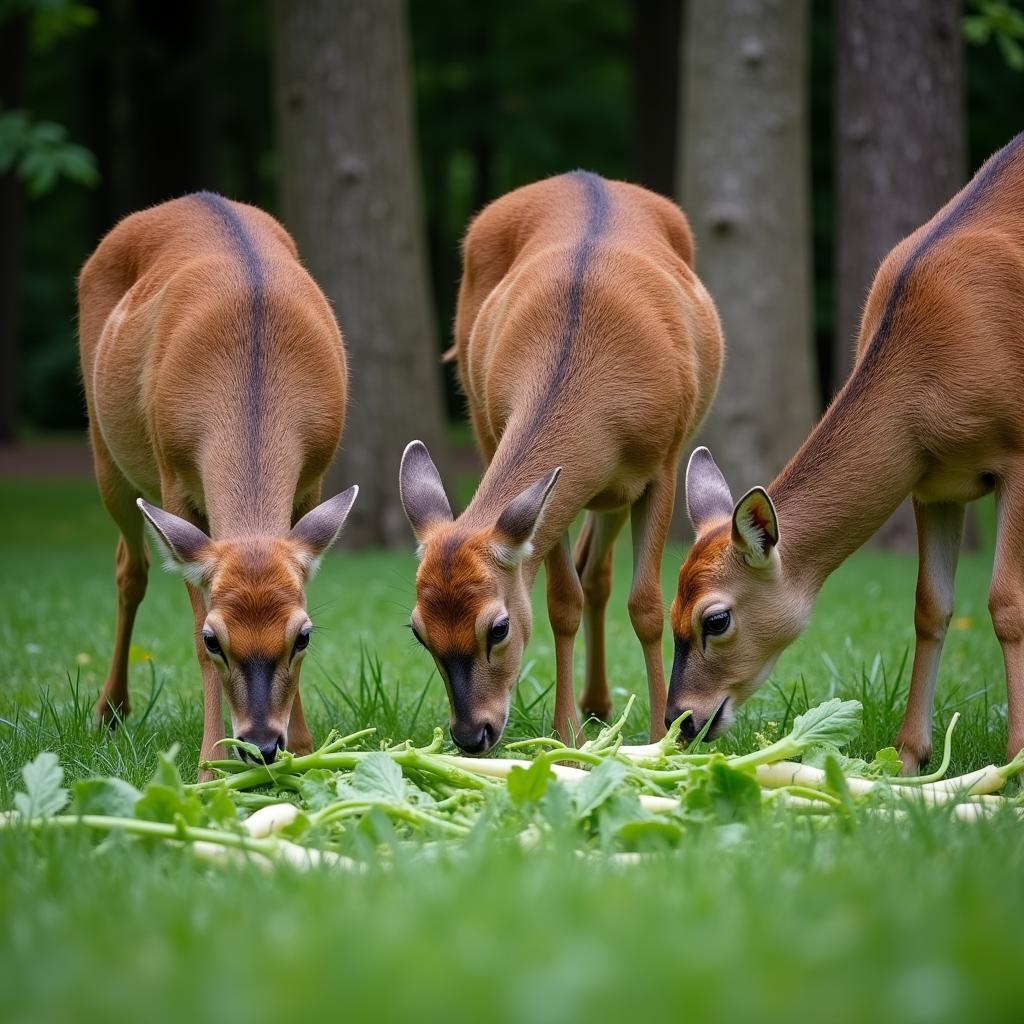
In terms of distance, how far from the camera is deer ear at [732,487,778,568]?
511cm

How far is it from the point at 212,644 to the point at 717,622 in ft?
5.88

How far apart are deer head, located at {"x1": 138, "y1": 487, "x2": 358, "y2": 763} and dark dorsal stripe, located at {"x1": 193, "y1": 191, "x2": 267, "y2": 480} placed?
461mm

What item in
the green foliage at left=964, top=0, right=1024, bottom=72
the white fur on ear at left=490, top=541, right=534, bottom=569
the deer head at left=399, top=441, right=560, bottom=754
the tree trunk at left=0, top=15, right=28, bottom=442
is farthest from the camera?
the tree trunk at left=0, top=15, right=28, bottom=442

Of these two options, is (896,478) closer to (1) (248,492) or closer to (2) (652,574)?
(2) (652,574)

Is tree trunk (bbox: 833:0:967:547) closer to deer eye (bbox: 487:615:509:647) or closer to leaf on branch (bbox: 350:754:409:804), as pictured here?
deer eye (bbox: 487:615:509:647)

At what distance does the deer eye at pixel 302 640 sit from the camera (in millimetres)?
4957

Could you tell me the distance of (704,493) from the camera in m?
5.77

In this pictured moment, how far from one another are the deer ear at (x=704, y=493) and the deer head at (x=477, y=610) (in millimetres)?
672

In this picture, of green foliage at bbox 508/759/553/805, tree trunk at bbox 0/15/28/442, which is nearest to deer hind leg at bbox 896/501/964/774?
green foliage at bbox 508/759/553/805

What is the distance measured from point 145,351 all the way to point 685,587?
2.65 meters

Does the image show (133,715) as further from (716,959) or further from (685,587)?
(716,959)

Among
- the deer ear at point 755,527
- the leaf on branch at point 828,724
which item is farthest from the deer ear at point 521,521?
the leaf on branch at point 828,724

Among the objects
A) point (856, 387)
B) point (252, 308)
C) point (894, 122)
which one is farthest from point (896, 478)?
point (894, 122)

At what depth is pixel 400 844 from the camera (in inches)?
148
